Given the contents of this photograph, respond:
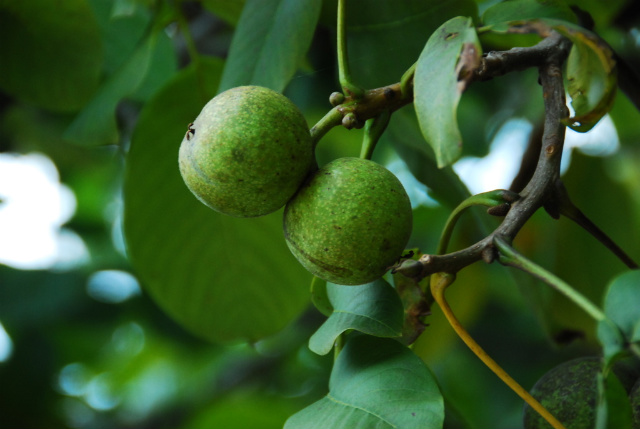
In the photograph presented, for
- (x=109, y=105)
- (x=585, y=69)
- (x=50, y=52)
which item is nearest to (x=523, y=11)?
(x=585, y=69)

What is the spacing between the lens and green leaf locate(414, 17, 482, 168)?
61 centimetres

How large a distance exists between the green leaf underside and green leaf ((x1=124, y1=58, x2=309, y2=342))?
69 cm

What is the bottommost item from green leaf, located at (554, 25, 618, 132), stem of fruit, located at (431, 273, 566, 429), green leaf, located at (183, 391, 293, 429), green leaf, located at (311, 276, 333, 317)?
green leaf, located at (183, 391, 293, 429)

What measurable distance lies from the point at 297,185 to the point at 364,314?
A: 18 cm

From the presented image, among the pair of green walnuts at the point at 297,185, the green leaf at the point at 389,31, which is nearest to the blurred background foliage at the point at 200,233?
the green leaf at the point at 389,31

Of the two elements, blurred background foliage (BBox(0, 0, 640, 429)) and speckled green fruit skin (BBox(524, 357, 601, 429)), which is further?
blurred background foliage (BBox(0, 0, 640, 429))

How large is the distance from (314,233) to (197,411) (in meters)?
1.73

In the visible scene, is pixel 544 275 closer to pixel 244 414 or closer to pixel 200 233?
pixel 200 233

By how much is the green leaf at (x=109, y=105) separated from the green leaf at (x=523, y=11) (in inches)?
26.2

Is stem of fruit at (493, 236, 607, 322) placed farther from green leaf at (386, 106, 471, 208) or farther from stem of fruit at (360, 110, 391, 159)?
green leaf at (386, 106, 471, 208)

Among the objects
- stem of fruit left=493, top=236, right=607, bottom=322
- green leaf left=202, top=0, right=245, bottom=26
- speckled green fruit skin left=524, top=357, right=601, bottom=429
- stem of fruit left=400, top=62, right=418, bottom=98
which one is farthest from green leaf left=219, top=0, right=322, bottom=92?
speckled green fruit skin left=524, top=357, right=601, bottom=429

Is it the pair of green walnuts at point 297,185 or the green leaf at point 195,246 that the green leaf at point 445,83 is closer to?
the pair of green walnuts at point 297,185

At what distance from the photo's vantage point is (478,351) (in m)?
0.77

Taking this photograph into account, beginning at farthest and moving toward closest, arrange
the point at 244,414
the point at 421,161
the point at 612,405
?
the point at 244,414 → the point at 421,161 → the point at 612,405
